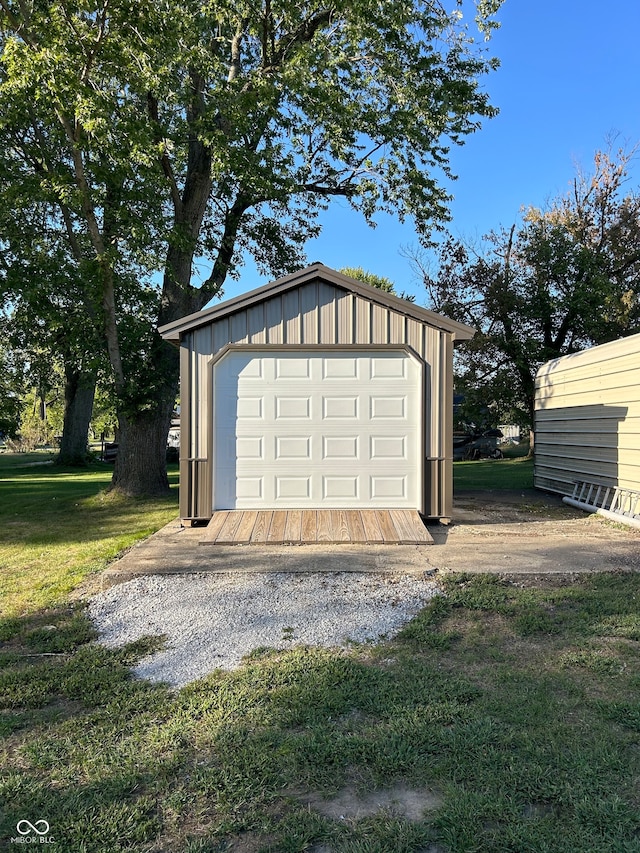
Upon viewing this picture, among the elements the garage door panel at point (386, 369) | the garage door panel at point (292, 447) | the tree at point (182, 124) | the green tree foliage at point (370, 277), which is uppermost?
the green tree foliage at point (370, 277)

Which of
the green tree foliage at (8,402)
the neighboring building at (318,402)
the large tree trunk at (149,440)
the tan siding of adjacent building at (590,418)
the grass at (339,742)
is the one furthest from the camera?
the green tree foliage at (8,402)

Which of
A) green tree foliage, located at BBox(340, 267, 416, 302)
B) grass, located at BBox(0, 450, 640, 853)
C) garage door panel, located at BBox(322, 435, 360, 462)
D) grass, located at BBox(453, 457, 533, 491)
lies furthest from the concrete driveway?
green tree foliage, located at BBox(340, 267, 416, 302)

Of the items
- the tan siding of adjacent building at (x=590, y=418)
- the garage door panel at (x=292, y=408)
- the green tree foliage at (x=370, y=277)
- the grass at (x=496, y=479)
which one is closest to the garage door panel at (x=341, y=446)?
the garage door panel at (x=292, y=408)

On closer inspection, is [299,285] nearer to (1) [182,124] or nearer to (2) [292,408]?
(2) [292,408]

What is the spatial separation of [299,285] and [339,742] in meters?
6.33

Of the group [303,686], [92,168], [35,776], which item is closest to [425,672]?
[303,686]

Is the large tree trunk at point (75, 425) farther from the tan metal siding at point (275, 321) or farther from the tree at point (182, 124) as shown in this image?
the tan metal siding at point (275, 321)

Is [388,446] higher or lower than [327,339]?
lower

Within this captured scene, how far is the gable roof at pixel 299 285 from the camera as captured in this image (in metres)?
7.81

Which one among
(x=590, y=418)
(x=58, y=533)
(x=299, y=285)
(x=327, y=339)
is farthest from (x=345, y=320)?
(x=58, y=533)

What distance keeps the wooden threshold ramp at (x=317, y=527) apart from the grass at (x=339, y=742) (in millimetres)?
2562

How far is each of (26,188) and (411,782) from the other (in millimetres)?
10420

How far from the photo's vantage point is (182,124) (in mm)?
Result: 10219

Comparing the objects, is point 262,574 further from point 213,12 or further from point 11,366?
point 11,366
